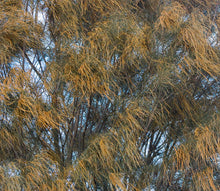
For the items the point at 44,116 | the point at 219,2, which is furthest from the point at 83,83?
the point at 219,2

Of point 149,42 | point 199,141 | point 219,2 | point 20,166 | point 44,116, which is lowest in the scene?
point 199,141

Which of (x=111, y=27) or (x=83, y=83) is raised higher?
(x=111, y=27)

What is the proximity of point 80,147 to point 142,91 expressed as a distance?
445mm

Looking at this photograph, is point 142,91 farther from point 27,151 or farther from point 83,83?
point 27,151

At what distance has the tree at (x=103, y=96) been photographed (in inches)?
55.1

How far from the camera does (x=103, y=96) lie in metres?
1.60

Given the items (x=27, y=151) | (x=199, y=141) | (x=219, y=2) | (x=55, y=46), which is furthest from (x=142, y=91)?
(x=219, y=2)

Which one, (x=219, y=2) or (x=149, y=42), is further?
(x=219, y=2)

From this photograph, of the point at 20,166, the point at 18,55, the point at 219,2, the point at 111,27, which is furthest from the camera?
the point at 219,2

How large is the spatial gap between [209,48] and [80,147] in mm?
845

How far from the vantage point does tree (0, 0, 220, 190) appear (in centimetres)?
140

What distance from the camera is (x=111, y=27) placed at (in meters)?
1.58

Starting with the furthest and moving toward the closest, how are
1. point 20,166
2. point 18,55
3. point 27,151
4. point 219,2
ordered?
point 219,2 → point 18,55 → point 27,151 → point 20,166

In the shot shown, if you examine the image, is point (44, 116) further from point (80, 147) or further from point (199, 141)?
point (199, 141)
